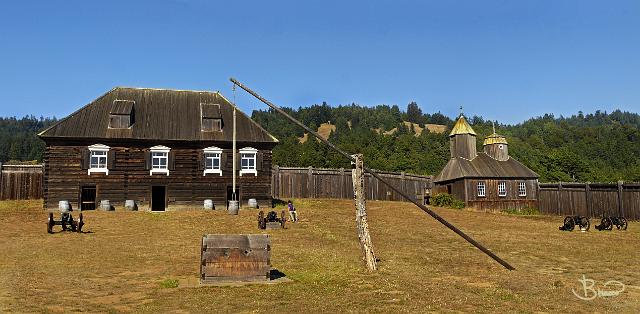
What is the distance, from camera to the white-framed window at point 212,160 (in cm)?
3553

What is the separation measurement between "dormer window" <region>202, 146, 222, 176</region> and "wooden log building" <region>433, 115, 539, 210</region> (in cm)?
2370

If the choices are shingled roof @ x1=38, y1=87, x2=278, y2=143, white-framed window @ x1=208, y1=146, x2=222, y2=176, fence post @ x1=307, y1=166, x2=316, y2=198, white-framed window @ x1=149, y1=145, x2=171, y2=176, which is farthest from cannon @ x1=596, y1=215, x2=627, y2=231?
white-framed window @ x1=149, y1=145, x2=171, y2=176

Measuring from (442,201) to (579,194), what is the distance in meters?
11.6

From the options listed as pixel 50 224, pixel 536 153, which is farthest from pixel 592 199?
pixel 536 153

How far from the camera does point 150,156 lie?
34.8 m

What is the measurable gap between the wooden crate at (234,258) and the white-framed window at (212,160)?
22236mm

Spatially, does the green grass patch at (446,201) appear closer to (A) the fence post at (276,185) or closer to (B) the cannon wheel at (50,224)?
(A) the fence post at (276,185)

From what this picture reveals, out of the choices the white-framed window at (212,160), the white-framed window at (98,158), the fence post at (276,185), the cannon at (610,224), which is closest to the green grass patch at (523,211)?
the cannon at (610,224)

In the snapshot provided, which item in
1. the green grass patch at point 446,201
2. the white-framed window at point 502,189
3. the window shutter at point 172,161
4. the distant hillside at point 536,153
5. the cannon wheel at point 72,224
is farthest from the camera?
the distant hillside at point 536,153

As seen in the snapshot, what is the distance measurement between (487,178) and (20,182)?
40.3m

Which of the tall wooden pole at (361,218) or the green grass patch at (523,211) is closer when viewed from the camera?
the tall wooden pole at (361,218)
